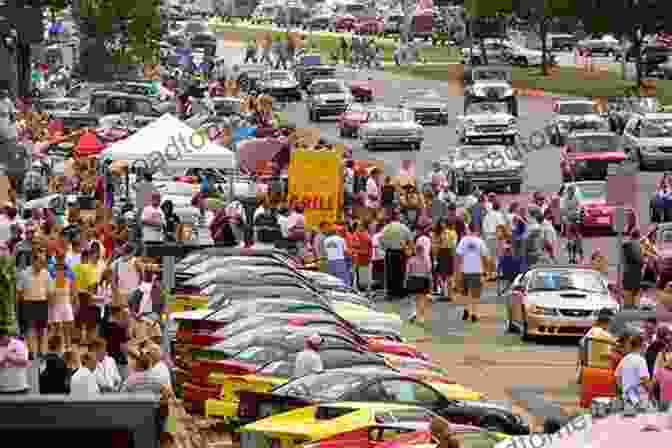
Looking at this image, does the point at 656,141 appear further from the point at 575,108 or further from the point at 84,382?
the point at 84,382

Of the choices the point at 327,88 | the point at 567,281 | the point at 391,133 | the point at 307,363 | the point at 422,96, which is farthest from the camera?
the point at 422,96

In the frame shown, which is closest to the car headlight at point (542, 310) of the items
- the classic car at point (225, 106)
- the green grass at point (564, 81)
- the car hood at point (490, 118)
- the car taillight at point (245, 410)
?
the car taillight at point (245, 410)

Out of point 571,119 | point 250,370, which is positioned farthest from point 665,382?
point 571,119

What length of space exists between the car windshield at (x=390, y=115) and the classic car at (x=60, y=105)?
404 inches

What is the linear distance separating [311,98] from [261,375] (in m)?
51.2

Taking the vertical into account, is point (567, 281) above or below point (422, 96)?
above

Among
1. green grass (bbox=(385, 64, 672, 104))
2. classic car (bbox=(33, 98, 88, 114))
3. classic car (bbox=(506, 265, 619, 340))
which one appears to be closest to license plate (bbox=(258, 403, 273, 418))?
classic car (bbox=(506, 265, 619, 340))

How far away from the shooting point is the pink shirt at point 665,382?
17656 millimetres

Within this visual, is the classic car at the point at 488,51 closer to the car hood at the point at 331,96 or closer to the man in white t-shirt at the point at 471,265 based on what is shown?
the car hood at the point at 331,96

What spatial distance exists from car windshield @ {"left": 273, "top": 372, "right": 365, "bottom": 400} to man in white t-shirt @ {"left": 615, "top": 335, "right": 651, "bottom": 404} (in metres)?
2.48

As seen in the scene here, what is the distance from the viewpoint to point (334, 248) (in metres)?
32.0

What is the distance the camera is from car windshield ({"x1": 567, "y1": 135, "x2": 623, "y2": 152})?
163 feet

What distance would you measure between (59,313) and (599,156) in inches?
1080

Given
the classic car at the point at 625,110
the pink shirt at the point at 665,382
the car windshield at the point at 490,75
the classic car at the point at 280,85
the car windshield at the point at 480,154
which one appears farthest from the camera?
the classic car at the point at 280,85
